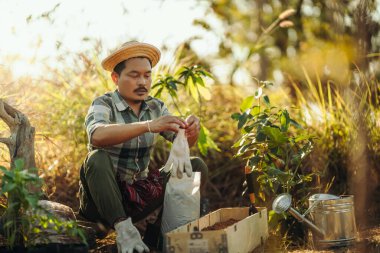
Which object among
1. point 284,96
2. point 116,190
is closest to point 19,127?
point 116,190

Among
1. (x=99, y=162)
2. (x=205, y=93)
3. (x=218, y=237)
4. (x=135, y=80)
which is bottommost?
(x=218, y=237)

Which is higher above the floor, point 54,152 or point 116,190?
point 54,152

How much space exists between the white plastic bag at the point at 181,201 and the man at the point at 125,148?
0.79 feet

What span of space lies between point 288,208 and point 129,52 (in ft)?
4.15

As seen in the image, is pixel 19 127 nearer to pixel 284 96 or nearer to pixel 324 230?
pixel 324 230

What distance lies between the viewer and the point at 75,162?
5.37 meters

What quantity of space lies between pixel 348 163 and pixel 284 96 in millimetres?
1468

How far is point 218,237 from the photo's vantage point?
3049 millimetres

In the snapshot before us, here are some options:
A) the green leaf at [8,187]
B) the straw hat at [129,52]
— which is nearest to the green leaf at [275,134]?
the straw hat at [129,52]

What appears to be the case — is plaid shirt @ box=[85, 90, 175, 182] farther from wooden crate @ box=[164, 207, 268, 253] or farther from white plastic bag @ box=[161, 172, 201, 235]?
wooden crate @ box=[164, 207, 268, 253]

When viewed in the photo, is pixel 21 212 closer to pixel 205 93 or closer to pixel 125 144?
pixel 125 144

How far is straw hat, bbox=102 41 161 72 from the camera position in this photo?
380 centimetres

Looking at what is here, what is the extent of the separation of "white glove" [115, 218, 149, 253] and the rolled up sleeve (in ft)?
1.67

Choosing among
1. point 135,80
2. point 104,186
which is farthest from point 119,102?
point 104,186
